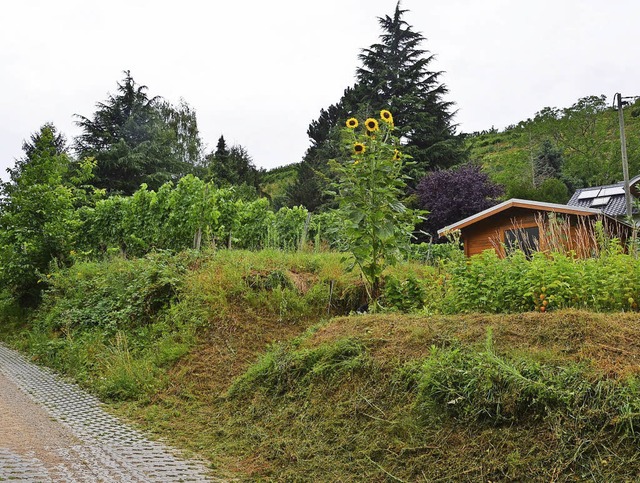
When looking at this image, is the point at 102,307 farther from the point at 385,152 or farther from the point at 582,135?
the point at 582,135

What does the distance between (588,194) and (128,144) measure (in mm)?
25103

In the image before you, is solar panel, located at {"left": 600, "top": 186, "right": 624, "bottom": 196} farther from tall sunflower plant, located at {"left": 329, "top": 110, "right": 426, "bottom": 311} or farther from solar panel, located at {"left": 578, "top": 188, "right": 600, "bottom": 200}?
tall sunflower plant, located at {"left": 329, "top": 110, "right": 426, "bottom": 311}

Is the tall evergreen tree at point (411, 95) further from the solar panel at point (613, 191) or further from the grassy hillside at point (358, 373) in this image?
the grassy hillside at point (358, 373)

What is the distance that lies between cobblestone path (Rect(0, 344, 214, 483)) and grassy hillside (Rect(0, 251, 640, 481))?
0.30m

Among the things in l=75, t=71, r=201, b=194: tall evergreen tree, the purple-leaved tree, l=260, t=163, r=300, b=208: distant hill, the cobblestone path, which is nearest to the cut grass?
the cobblestone path

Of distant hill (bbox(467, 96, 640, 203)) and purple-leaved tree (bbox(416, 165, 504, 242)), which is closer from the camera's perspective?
purple-leaved tree (bbox(416, 165, 504, 242))

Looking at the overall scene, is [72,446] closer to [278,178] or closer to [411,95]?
[411,95]

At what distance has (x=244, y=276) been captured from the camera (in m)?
8.07

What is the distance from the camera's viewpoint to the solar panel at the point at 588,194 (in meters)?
28.0

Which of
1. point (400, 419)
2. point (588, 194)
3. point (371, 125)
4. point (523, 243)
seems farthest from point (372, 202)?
point (588, 194)

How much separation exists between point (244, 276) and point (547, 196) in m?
26.3

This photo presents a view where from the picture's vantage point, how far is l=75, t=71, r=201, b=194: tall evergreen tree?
91.2ft

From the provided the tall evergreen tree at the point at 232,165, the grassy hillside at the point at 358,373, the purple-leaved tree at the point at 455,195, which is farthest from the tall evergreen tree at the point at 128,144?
the grassy hillside at the point at 358,373

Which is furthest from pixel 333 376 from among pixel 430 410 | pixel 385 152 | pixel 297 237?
pixel 297 237
